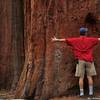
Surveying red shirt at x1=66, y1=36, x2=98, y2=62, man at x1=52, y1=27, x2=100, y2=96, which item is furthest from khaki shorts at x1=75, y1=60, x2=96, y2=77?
red shirt at x1=66, y1=36, x2=98, y2=62

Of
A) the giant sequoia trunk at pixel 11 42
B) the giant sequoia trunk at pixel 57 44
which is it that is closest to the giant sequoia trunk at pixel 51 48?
the giant sequoia trunk at pixel 57 44

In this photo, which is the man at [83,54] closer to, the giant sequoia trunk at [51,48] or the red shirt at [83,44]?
the red shirt at [83,44]

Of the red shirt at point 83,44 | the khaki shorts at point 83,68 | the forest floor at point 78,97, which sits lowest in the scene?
the forest floor at point 78,97

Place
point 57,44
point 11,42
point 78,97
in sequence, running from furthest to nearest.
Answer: point 11,42 < point 57,44 < point 78,97

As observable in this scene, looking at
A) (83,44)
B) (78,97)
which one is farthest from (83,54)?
(78,97)

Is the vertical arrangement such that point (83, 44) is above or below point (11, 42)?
below

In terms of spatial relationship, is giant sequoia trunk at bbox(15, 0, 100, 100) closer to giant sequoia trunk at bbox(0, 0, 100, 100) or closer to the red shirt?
giant sequoia trunk at bbox(0, 0, 100, 100)

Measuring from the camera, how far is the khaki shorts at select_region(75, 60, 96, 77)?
12.6m

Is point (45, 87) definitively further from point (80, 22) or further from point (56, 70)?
point (80, 22)

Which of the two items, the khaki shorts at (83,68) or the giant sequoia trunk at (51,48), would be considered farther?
the giant sequoia trunk at (51,48)

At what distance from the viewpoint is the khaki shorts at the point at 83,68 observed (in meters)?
12.6

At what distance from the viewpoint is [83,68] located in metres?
12.7

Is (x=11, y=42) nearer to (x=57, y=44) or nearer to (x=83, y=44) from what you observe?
(x=57, y=44)

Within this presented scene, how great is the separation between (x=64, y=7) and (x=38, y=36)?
0.99 meters
